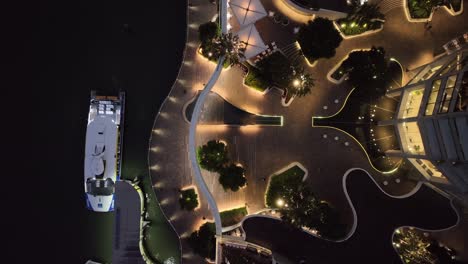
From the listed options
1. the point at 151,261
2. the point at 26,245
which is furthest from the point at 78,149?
the point at 151,261

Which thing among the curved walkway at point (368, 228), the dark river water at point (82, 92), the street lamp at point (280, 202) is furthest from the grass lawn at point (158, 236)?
the street lamp at point (280, 202)

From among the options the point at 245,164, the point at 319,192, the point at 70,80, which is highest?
the point at 70,80

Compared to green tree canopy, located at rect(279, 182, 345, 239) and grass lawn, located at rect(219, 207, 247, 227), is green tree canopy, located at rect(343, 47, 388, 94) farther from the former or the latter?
grass lawn, located at rect(219, 207, 247, 227)

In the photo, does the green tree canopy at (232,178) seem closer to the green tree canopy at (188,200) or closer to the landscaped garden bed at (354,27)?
the green tree canopy at (188,200)

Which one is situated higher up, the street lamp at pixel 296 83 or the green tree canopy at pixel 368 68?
the green tree canopy at pixel 368 68

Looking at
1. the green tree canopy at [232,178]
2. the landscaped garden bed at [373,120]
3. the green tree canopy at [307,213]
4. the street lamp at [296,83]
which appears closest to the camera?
the green tree canopy at [307,213]

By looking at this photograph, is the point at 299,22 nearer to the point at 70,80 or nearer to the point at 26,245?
the point at 70,80

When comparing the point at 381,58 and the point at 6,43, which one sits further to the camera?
the point at 6,43
